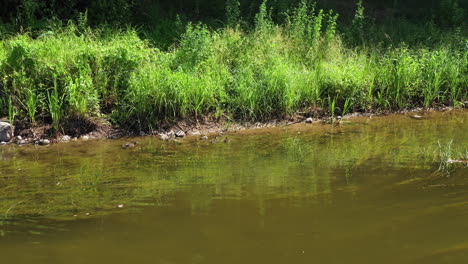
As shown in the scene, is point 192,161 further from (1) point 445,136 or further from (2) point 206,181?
(1) point 445,136

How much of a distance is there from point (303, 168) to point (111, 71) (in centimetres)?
402

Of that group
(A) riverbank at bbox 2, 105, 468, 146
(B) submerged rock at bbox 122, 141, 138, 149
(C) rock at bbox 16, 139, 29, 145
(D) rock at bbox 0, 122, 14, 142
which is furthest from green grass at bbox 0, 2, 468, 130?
(B) submerged rock at bbox 122, 141, 138, 149

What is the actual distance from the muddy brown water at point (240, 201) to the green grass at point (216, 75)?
883 millimetres

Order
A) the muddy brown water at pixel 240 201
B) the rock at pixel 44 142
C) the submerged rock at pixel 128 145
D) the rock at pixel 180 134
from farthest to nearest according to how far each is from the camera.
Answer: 1. the rock at pixel 180 134
2. the rock at pixel 44 142
3. the submerged rock at pixel 128 145
4. the muddy brown water at pixel 240 201

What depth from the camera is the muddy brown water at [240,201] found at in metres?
4.20

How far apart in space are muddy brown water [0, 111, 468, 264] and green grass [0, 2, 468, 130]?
883 mm

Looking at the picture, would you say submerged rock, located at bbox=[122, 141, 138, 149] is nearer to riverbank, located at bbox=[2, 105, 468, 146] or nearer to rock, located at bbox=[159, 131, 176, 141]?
riverbank, located at bbox=[2, 105, 468, 146]

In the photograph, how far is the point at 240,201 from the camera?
524 cm

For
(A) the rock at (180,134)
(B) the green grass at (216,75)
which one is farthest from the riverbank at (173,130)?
(B) the green grass at (216,75)

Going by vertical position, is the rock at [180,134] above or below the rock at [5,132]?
below

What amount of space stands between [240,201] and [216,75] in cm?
451

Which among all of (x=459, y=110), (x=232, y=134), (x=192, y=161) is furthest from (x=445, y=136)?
(x=192, y=161)

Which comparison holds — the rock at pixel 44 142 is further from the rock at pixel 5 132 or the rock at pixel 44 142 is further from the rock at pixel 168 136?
the rock at pixel 168 136

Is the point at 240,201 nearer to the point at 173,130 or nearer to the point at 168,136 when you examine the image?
the point at 168,136
